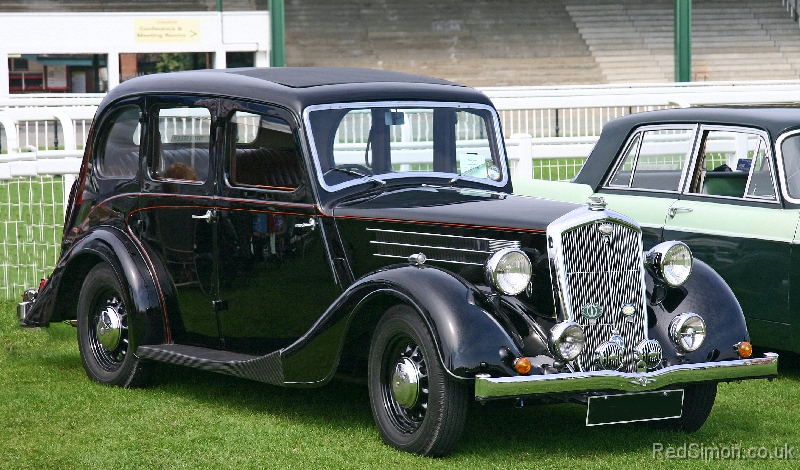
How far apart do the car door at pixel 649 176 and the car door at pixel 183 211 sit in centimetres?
307

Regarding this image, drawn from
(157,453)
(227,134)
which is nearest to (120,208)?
(227,134)

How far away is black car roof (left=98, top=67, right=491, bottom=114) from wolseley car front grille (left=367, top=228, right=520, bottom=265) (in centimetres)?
91

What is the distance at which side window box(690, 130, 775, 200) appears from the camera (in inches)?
286

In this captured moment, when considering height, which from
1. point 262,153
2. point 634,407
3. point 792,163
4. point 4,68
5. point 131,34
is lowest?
point 634,407

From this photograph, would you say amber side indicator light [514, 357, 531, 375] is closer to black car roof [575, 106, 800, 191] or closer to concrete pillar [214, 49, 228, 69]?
black car roof [575, 106, 800, 191]

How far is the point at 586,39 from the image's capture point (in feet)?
139

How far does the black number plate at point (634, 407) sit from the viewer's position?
5035 mm

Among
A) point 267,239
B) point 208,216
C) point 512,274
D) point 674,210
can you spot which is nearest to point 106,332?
point 208,216

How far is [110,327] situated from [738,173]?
14.1 ft

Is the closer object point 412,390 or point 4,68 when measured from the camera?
point 412,390

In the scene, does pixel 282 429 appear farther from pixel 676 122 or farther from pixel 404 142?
pixel 676 122

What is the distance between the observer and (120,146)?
7.12m

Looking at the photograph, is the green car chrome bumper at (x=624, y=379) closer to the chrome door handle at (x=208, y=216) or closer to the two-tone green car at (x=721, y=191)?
the two-tone green car at (x=721, y=191)

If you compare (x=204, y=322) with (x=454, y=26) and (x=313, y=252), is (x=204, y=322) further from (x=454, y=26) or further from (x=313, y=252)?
(x=454, y=26)
